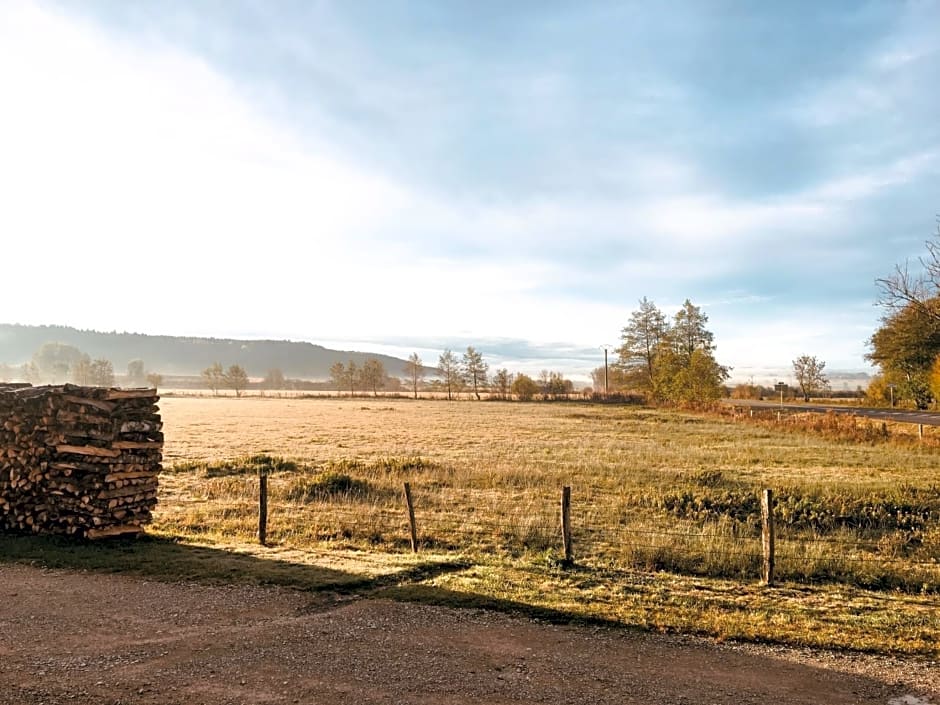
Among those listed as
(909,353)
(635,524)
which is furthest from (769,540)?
(909,353)

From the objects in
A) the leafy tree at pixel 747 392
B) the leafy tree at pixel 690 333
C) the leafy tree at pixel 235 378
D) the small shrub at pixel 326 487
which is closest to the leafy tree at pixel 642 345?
the leafy tree at pixel 690 333

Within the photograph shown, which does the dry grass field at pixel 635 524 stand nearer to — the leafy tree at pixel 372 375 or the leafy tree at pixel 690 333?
the leafy tree at pixel 690 333

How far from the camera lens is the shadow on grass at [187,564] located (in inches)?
405

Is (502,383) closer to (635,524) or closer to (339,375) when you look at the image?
(339,375)

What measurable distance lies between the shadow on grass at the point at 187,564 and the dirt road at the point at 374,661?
112 cm

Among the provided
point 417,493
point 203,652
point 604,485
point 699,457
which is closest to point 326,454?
point 417,493

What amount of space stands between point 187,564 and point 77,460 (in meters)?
3.92

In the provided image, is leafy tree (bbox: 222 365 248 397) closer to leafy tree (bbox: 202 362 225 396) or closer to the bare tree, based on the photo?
leafy tree (bbox: 202 362 225 396)

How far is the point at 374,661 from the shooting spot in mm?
7051

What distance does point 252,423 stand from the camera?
57000 mm

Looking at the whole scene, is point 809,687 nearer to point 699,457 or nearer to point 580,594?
point 580,594

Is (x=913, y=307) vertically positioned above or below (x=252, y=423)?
above

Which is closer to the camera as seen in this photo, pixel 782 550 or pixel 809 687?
pixel 809 687

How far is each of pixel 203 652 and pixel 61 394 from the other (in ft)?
28.4
